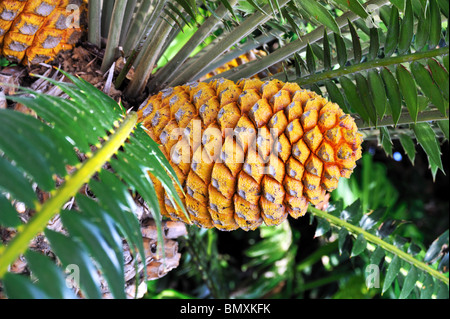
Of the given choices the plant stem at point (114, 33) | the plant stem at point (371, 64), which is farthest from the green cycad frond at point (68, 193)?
the plant stem at point (371, 64)

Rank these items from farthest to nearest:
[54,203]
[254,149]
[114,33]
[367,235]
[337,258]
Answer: [337,258], [367,235], [114,33], [254,149], [54,203]

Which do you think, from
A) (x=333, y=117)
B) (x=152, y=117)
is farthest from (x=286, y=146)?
(x=152, y=117)

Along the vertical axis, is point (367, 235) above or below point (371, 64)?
below

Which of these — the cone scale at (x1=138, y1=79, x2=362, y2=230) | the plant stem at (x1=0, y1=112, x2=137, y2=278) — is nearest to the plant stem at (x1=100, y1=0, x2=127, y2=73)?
the cone scale at (x1=138, y1=79, x2=362, y2=230)

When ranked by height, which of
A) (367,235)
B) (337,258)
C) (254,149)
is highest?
(254,149)

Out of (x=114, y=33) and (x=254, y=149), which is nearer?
(x=254, y=149)

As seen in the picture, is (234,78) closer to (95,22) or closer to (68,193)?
(95,22)

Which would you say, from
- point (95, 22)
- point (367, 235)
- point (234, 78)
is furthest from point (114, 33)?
point (367, 235)
